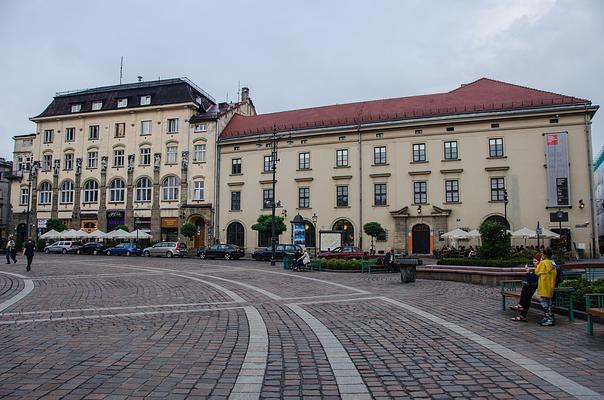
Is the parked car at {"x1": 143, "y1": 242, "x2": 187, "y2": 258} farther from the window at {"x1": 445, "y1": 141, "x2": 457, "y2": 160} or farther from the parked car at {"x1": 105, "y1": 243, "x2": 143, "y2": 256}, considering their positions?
the window at {"x1": 445, "y1": 141, "x2": 457, "y2": 160}

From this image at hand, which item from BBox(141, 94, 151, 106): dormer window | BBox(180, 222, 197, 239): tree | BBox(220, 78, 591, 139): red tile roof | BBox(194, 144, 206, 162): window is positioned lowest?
BBox(180, 222, 197, 239): tree

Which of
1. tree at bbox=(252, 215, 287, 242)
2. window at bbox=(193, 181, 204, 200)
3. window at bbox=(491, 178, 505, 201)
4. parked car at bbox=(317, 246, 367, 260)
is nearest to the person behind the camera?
parked car at bbox=(317, 246, 367, 260)

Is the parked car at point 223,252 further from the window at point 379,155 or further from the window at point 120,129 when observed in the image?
the window at point 120,129

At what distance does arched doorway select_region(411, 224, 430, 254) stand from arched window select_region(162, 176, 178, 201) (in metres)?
25.2

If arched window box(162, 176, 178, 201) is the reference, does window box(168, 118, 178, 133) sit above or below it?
above

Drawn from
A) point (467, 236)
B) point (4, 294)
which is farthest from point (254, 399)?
point (467, 236)

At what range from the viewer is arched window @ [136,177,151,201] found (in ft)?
173

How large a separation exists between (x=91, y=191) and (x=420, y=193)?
121 feet

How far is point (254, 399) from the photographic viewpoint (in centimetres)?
466

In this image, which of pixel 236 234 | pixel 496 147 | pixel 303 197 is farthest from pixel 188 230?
pixel 496 147

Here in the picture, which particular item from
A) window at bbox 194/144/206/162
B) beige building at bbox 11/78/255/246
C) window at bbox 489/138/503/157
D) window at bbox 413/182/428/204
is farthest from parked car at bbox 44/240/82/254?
window at bbox 489/138/503/157

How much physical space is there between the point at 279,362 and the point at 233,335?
194 centimetres

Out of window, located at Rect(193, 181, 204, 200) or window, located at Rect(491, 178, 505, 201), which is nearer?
window, located at Rect(491, 178, 505, 201)

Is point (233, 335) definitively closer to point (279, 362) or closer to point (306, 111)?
point (279, 362)
